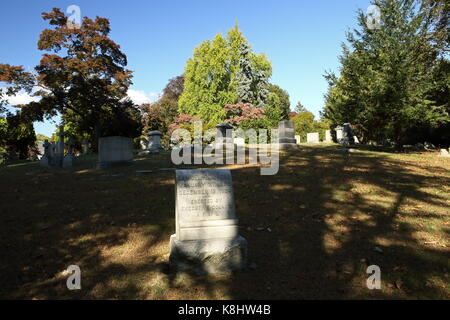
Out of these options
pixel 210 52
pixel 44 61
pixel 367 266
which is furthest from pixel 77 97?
pixel 367 266

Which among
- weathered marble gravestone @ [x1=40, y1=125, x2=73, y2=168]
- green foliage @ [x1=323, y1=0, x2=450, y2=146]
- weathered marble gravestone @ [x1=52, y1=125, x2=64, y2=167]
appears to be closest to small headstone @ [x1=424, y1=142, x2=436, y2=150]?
green foliage @ [x1=323, y1=0, x2=450, y2=146]

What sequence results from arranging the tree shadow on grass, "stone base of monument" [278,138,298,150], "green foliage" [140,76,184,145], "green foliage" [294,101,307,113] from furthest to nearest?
"green foliage" [294,101,307,113] → "green foliage" [140,76,184,145] → "stone base of monument" [278,138,298,150] → the tree shadow on grass

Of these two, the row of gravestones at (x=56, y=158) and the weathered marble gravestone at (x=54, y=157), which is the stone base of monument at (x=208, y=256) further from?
the weathered marble gravestone at (x=54, y=157)

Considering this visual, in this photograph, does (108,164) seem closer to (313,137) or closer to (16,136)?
(16,136)

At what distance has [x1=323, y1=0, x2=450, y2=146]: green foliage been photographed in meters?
15.0

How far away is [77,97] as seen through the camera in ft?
81.3

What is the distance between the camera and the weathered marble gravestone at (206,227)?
4133mm

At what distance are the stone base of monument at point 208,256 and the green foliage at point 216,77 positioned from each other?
107ft

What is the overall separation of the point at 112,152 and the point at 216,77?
26688 mm

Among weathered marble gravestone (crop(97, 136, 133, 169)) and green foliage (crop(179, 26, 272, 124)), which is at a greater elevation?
green foliage (crop(179, 26, 272, 124))

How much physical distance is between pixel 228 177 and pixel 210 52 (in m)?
36.7

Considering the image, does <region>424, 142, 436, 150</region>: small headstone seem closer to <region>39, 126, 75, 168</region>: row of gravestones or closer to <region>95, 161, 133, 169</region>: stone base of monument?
<region>95, 161, 133, 169</region>: stone base of monument

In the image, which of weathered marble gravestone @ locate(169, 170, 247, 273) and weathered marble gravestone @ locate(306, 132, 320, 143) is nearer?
weathered marble gravestone @ locate(169, 170, 247, 273)

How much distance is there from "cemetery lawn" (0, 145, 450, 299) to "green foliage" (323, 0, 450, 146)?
7.78 meters
